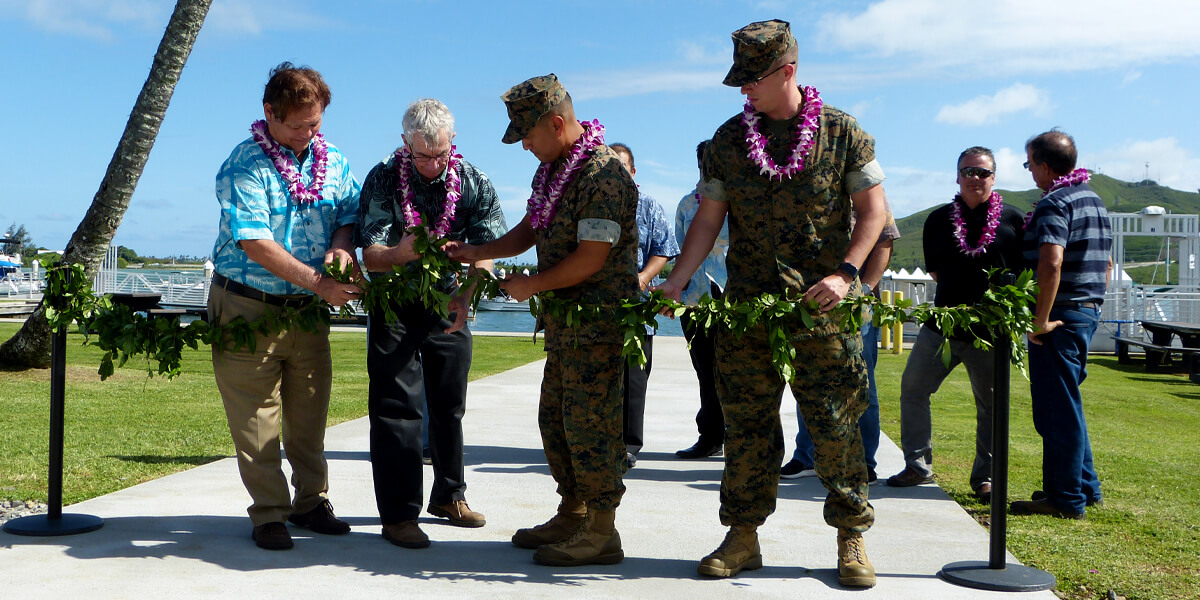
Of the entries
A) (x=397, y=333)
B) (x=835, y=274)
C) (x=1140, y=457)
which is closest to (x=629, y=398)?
(x=397, y=333)

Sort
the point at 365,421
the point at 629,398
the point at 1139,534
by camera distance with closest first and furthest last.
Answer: the point at 1139,534 → the point at 629,398 → the point at 365,421

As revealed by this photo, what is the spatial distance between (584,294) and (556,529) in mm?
1087

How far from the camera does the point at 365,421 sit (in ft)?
26.6

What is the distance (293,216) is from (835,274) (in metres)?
2.33

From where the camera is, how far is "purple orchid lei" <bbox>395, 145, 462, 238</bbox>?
4289 mm

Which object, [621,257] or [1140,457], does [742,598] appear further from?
[1140,457]

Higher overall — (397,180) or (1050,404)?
(397,180)

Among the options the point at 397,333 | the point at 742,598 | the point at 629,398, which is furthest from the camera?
the point at 629,398

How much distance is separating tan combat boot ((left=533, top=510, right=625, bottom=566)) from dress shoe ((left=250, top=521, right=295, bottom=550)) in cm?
108

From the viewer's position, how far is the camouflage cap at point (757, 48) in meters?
3.66

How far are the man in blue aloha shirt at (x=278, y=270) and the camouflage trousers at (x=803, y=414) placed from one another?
1.63 metres

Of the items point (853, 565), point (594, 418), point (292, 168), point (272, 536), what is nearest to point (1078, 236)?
point (853, 565)

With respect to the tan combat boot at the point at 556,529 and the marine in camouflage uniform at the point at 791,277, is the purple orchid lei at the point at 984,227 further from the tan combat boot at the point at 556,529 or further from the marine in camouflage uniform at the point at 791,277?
the tan combat boot at the point at 556,529

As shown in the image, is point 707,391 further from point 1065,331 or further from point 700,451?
point 1065,331
